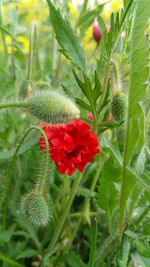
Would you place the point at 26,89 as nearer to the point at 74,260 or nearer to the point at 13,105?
the point at 13,105

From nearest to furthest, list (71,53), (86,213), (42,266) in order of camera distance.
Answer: (71,53)
(42,266)
(86,213)

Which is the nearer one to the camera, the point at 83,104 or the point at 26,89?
the point at 83,104

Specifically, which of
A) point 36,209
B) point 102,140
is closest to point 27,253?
point 36,209

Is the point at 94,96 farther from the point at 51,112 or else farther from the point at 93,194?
the point at 93,194

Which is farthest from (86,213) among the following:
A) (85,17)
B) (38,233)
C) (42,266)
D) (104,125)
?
(85,17)

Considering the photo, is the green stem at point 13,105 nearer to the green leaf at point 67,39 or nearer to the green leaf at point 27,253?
the green leaf at point 67,39

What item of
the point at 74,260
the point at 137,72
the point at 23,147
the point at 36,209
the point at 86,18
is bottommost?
the point at 74,260

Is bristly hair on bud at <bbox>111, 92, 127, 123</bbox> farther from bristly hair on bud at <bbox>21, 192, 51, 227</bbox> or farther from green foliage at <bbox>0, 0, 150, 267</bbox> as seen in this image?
bristly hair on bud at <bbox>21, 192, 51, 227</bbox>
